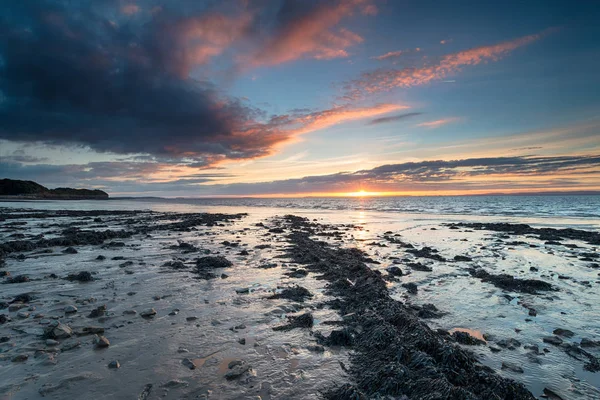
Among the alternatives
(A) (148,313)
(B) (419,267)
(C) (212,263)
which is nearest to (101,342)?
(A) (148,313)

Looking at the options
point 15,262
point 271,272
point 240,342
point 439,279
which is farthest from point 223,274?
point 15,262

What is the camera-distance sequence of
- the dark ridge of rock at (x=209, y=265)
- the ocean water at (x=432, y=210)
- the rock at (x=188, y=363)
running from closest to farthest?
the rock at (x=188, y=363) < the dark ridge of rock at (x=209, y=265) < the ocean water at (x=432, y=210)

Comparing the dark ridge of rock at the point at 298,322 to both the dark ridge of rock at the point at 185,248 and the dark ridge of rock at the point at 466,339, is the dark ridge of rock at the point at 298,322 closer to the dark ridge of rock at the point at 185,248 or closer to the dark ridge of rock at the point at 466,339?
the dark ridge of rock at the point at 466,339

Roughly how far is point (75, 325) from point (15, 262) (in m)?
10.2

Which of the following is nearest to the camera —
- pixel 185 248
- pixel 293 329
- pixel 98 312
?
pixel 293 329

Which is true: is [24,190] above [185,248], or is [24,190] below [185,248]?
above

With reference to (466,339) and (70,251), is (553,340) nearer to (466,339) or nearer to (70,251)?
(466,339)

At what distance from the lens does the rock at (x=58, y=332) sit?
6125mm

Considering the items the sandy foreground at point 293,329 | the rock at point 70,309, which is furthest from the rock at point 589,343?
the rock at point 70,309

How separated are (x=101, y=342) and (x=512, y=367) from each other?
8219mm

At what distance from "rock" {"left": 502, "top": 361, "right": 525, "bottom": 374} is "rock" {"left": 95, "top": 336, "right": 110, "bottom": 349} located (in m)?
7.95

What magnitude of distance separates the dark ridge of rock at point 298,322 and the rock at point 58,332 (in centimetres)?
455

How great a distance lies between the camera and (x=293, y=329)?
6.82 meters

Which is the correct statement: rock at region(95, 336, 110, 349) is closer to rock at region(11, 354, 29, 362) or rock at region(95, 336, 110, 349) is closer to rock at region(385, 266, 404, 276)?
rock at region(11, 354, 29, 362)
